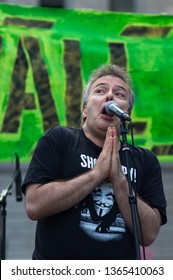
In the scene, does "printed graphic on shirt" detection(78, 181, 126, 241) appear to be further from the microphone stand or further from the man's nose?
the man's nose

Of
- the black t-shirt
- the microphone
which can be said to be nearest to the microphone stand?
the microphone

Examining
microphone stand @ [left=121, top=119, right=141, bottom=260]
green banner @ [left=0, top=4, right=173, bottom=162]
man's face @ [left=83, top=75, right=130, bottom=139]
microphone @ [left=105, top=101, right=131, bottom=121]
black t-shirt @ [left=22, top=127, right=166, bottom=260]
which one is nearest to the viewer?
microphone stand @ [left=121, top=119, right=141, bottom=260]

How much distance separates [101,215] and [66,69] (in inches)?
123

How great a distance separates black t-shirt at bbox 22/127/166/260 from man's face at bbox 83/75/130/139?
98mm

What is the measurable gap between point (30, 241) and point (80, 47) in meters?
1.76

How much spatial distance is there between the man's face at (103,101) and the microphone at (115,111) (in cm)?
6

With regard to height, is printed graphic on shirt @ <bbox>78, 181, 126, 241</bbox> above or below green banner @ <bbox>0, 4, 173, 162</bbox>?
below

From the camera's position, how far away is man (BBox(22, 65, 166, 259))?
9.87 feet

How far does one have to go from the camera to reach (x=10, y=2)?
6.39 metres

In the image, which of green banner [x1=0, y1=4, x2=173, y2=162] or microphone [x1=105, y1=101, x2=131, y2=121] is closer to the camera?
microphone [x1=105, y1=101, x2=131, y2=121]

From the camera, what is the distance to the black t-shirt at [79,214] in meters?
3.03

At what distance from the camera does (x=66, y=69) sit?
238 inches

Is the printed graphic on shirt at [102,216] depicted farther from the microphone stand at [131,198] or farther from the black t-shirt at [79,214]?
the microphone stand at [131,198]

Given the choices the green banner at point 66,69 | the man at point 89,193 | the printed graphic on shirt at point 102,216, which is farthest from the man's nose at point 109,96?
the green banner at point 66,69
